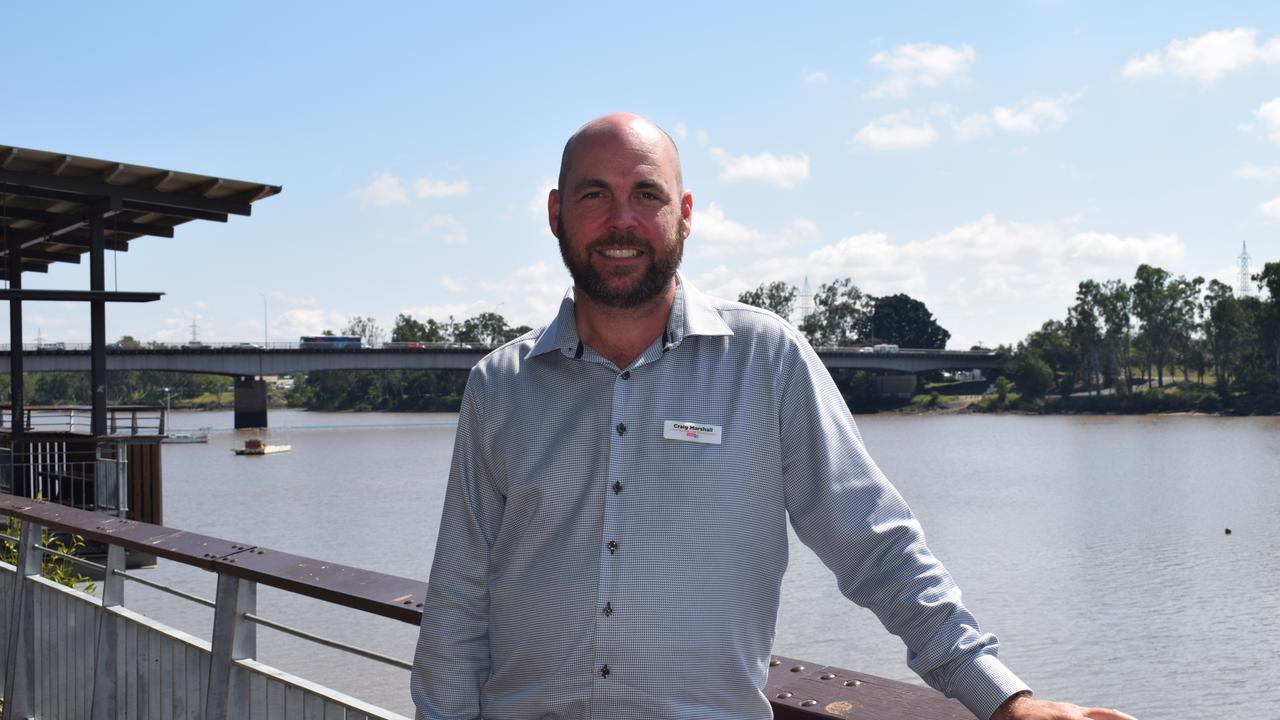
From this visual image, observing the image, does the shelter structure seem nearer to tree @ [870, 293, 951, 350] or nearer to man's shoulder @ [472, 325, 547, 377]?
man's shoulder @ [472, 325, 547, 377]

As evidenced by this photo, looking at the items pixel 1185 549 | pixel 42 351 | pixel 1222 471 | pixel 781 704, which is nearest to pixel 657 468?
pixel 781 704

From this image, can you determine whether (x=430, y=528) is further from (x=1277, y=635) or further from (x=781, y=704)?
(x=781, y=704)

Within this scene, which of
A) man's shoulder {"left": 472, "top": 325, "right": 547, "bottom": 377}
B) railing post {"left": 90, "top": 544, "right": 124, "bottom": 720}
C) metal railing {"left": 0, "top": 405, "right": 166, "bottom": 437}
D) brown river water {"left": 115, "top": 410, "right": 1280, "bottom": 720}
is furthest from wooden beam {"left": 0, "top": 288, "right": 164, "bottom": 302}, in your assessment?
man's shoulder {"left": 472, "top": 325, "right": 547, "bottom": 377}

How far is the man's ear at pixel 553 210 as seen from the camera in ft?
6.20

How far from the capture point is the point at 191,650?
2.92 meters

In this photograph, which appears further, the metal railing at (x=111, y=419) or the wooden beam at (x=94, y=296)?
the metal railing at (x=111, y=419)

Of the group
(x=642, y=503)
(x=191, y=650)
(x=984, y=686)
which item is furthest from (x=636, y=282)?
(x=191, y=650)

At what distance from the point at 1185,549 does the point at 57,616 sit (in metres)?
22.2

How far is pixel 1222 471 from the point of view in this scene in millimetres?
35500

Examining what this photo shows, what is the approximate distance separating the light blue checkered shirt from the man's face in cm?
8

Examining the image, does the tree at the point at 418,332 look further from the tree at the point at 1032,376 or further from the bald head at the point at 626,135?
the bald head at the point at 626,135

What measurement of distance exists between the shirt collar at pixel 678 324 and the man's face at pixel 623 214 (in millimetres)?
40

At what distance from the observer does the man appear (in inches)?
62.8

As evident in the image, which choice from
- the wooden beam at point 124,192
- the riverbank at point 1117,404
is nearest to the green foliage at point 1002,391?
the riverbank at point 1117,404
